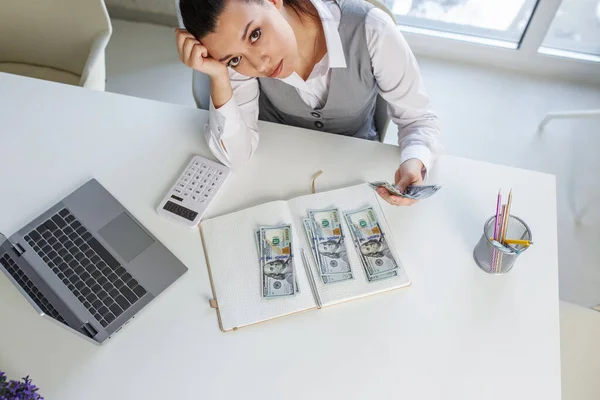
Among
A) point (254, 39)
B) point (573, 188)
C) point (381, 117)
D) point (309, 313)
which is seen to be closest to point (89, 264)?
point (309, 313)

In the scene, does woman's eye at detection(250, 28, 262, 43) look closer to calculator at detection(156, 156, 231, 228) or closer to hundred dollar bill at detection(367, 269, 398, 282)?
calculator at detection(156, 156, 231, 228)

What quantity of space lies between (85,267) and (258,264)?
15.4 inches

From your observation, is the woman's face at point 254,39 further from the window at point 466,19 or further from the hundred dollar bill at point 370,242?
the window at point 466,19

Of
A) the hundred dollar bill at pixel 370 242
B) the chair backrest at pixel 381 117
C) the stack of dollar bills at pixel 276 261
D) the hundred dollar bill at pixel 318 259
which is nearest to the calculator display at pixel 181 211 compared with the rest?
the stack of dollar bills at pixel 276 261

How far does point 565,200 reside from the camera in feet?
6.86

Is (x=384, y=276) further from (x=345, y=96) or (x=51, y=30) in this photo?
(x=51, y=30)

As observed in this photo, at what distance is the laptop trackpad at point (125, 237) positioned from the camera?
1151 mm

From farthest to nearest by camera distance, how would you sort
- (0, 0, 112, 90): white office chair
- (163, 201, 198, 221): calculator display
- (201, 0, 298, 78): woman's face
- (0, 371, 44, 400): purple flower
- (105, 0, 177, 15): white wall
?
(105, 0, 177, 15): white wall
(0, 0, 112, 90): white office chair
(163, 201, 198, 221): calculator display
(201, 0, 298, 78): woman's face
(0, 371, 44, 400): purple flower

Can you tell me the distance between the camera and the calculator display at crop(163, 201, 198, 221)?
1184 millimetres

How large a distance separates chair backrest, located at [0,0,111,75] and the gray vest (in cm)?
69

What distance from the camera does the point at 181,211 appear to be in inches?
46.9

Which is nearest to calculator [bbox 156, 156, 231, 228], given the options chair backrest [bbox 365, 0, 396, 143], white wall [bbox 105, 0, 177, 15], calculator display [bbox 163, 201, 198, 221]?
calculator display [bbox 163, 201, 198, 221]

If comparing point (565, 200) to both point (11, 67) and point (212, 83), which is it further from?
point (11, 67)

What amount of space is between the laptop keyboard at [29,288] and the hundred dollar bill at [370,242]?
662mm
